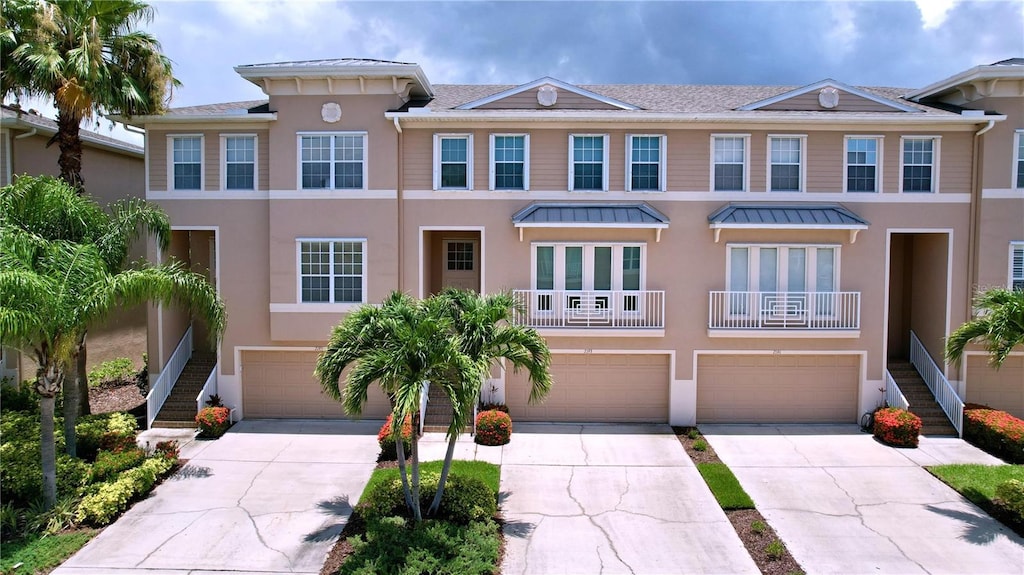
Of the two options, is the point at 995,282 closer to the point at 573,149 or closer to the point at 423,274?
the point at 573,149

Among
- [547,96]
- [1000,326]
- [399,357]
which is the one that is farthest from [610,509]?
[547,96]

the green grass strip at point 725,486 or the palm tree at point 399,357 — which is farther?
the green grass strip at point 725,486

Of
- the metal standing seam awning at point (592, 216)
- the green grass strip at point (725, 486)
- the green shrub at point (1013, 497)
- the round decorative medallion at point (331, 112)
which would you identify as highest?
the round decorative medallion at point (331, 112)

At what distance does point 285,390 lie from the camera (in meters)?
15.8

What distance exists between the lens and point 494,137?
49.8 feet

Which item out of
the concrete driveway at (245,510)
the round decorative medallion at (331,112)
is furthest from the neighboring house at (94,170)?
the round decorative medallion at (331,112)

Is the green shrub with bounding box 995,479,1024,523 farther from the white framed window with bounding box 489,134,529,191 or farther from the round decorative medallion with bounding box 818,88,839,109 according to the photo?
the white framed window with bounding box 489,134,529,191

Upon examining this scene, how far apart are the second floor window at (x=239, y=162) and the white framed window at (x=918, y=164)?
1682 centimetres

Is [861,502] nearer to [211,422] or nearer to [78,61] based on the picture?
[211,422]

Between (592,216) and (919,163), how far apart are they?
28.2 feet

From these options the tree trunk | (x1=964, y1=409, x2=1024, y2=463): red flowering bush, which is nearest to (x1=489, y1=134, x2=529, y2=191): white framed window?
the tree trunk

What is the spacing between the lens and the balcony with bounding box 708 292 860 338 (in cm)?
1488

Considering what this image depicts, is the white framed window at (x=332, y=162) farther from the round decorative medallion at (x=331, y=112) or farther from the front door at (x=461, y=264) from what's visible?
the front door at (x=461, y=264)

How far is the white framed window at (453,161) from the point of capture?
15180 mm
